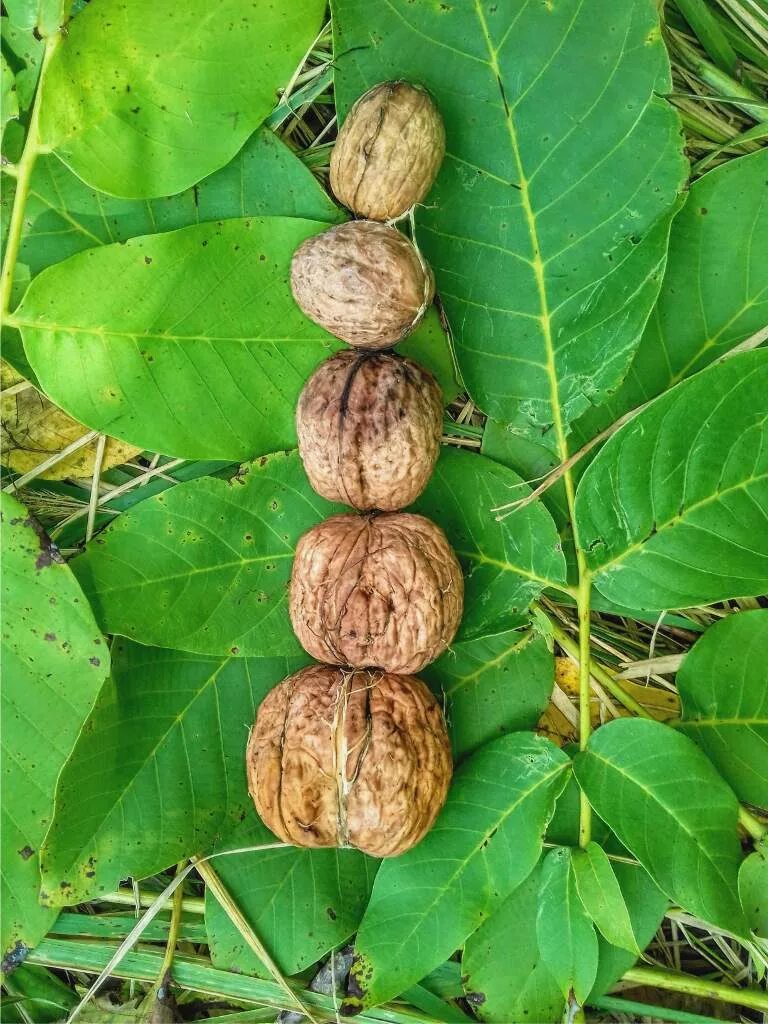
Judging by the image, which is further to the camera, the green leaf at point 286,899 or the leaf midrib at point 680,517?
the green leaf at point 286,899

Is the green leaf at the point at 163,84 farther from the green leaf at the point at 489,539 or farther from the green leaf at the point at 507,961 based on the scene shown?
the green leaf at the point at 507,961

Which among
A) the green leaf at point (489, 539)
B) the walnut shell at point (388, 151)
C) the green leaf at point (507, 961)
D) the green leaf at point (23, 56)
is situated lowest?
the green leaf at point (507, 961)

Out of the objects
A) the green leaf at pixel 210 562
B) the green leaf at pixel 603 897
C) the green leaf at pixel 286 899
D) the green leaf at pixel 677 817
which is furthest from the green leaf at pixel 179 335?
the green leaf at pixel 603 897

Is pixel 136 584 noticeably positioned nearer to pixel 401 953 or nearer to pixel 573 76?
pixel 401 953

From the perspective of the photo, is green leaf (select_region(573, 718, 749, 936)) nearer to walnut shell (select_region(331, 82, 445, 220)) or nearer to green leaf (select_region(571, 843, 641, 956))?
green leaf (select_region(571, 843, 641, 956))

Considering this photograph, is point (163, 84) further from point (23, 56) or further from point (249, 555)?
point (249, 555)

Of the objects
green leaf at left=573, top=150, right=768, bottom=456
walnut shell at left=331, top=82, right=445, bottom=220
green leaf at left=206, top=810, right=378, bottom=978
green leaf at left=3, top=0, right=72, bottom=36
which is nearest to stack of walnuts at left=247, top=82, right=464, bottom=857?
walnut shell at left=331, top=82, right=445, bottom=220
